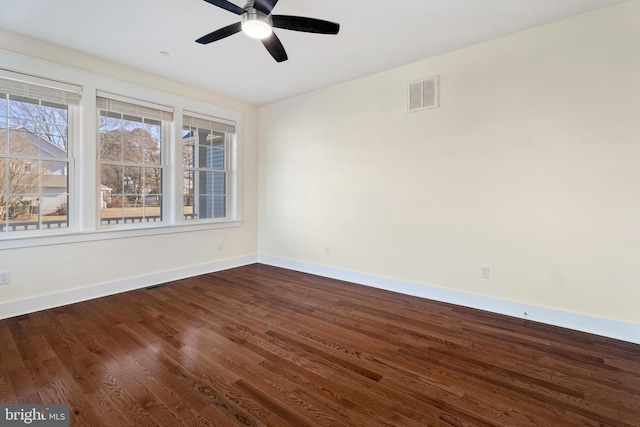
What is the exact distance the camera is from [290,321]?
2.82 m

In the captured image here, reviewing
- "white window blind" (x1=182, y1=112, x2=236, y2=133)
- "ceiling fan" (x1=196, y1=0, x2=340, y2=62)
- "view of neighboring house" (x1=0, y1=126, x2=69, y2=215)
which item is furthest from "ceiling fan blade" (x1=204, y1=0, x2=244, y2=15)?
"view of neighboring house" (x1=0, y1=126, x2=69, y2=215)

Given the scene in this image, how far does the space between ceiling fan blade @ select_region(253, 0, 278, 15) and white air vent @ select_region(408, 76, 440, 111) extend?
2073mm

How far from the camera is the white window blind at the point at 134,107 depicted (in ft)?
11.3

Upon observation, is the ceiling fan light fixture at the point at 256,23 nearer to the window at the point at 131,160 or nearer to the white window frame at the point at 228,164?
the window at the point at 131,160

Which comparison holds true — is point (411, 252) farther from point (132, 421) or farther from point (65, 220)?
point (65, 220)

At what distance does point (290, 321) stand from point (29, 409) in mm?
1822

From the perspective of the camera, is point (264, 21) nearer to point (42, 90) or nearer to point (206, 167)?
point (42, 90)

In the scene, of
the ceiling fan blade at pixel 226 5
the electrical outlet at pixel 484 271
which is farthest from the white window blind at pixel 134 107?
the electrical outlet at pixel 484 271

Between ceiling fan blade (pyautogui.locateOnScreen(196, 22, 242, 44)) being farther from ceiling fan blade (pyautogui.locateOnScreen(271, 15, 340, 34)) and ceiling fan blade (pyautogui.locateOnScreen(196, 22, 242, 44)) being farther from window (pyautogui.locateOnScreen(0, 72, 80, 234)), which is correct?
window (pyautogui.locateOnScreen(0, 72, 80, 234))

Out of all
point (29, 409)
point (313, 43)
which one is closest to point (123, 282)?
point (29, 409)

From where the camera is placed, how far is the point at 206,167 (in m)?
4.62

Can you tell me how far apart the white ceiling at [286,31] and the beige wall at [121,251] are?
6.8 inches

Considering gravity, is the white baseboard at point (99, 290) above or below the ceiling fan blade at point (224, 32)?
below

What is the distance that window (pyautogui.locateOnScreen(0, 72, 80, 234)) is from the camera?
9.52 feet
